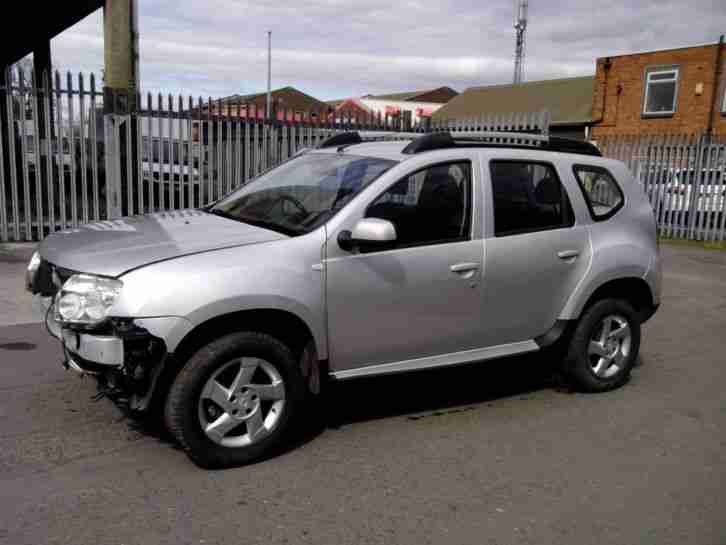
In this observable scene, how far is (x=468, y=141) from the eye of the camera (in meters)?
5.02

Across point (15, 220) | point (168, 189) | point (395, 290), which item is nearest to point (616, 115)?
point (168, 189)

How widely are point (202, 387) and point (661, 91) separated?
2959 centimetres

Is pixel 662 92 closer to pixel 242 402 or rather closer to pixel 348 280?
pixel 348 280

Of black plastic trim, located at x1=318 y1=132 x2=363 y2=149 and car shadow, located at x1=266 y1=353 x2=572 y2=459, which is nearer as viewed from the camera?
car shadow, located at x1=266 y1=353 x2=572 y2=459

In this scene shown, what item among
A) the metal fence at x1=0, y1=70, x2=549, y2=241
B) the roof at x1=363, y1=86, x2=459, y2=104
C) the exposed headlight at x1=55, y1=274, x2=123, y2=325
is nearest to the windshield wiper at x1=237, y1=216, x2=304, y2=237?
the exposed headlight at x1=55, y1=274, x2=123, y2=325

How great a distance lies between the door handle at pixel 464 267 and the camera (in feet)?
15.0

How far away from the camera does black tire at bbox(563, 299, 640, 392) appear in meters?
5.31

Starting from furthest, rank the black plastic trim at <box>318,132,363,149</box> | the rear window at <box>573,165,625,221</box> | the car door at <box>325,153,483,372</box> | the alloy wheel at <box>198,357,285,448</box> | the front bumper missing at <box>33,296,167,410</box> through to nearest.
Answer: the black plastic trim at <box>318,132,363,149</box>
the rear window at <box>573,165,625,221</box>
the car door at <box>325,153,483,372</box>
the alloy wheel at <box>198,357,285,448</box>
the front bumper missing at <box>33,296,167,410</box>

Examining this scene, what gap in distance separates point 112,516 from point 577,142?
13.7 feet

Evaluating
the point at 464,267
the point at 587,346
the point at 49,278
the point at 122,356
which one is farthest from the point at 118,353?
the point at 587,346

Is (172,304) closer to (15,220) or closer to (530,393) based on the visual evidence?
(530,393)

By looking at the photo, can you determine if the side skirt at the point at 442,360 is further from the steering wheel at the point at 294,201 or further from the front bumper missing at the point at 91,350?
the front bumper missing at the point at 91,350

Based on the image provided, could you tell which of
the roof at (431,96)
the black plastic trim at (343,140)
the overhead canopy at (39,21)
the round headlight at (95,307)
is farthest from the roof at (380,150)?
the roof at (431,96)

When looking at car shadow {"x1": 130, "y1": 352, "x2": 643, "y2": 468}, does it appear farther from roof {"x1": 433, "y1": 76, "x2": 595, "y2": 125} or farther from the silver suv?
roof {"x1": 433, "y1": 76, "x2": 595, "y2": 125}
